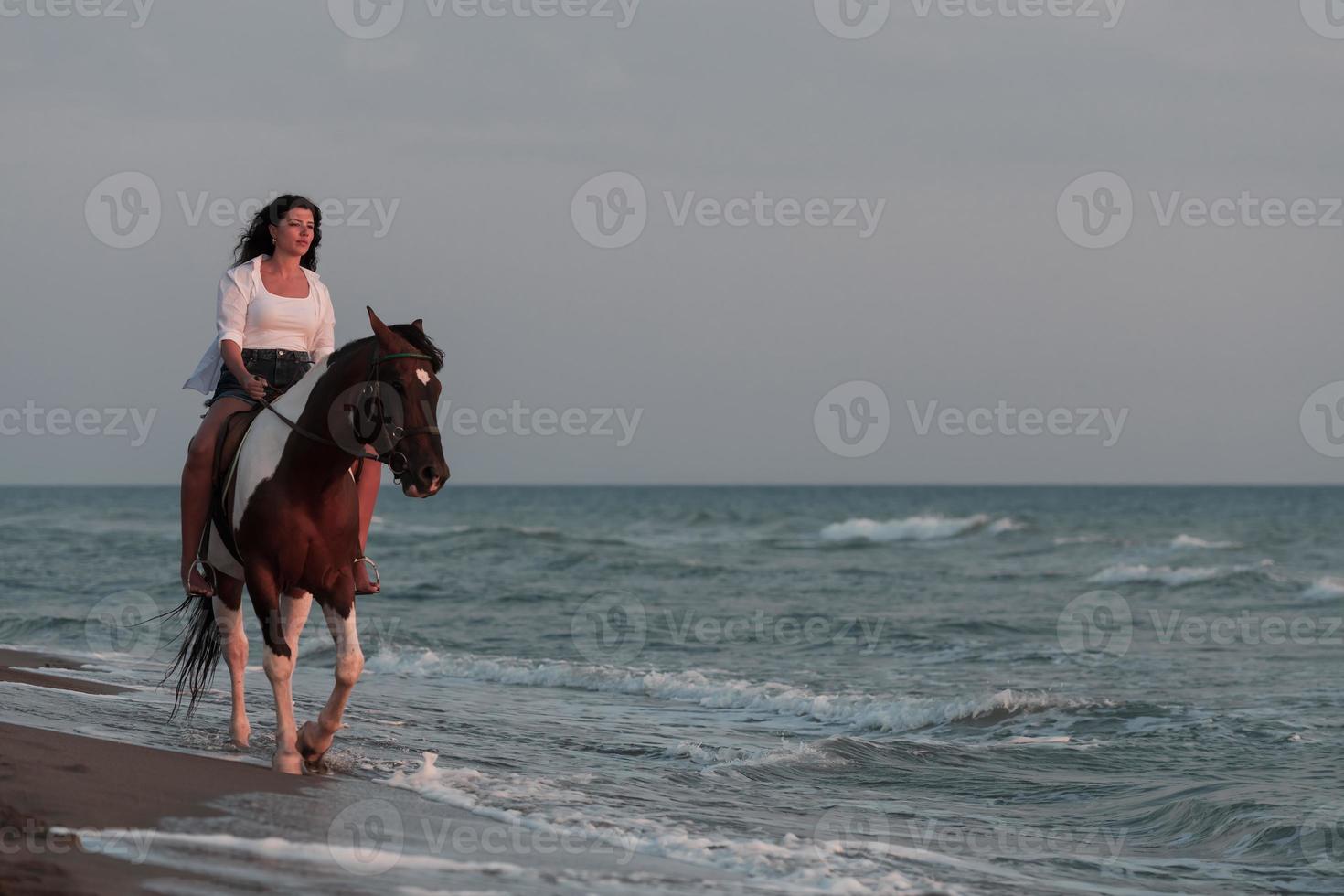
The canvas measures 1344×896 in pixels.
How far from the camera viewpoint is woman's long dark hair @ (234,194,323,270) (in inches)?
255

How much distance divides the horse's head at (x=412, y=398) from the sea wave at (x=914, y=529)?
38.1m

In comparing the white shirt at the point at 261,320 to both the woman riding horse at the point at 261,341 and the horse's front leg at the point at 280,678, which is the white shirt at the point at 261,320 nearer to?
the woman riding horse at the point at 261,341

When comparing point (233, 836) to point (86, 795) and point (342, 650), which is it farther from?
point (342, 650)

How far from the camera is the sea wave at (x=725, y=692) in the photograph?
424 inches

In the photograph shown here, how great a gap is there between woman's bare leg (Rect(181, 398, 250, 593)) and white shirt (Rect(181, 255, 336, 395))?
31 centimetres

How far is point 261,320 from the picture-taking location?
6.45m

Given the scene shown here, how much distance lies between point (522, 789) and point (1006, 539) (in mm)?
36970

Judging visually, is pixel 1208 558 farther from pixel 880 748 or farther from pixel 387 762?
pixel 387 762

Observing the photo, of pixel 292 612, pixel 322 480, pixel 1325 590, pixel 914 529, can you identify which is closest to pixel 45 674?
pixel 292 612

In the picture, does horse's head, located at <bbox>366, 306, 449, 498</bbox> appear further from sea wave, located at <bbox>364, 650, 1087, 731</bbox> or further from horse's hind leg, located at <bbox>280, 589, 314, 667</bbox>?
sea wave, located at <bbox>364, 650, 1087, 731</bbox>

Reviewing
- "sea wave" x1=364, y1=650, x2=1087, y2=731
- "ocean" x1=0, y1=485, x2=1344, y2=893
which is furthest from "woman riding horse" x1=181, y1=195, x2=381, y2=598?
"sea wave" x1=364, y1=650, x2=1087, y2=731

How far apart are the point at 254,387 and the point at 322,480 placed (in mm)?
706

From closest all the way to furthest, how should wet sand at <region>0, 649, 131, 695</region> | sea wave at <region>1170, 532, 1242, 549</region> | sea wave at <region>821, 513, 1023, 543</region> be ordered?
wet sand at <region>0, 649, 131, 695</region> < sea wave at <region>1170, 532, 1242, 549</region> < sea wave at <region>821, 513, 1023, 543</region>

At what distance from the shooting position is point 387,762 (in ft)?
22.2
